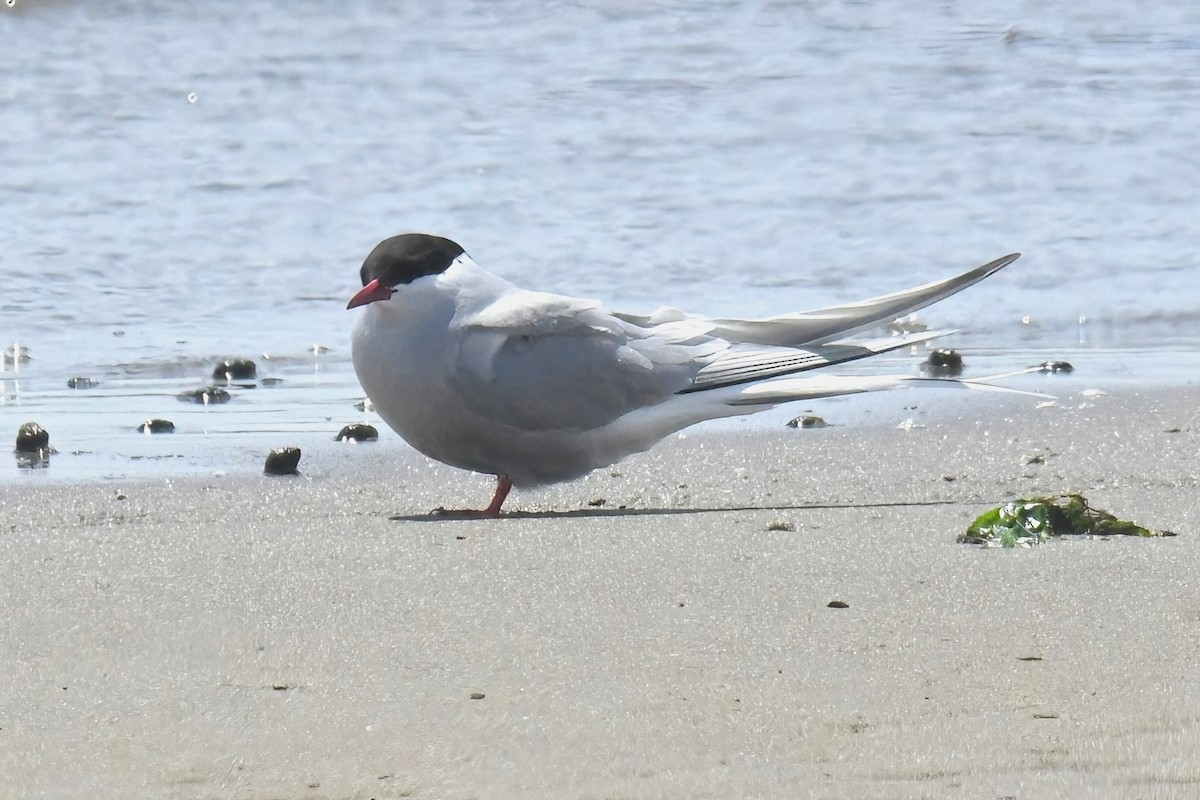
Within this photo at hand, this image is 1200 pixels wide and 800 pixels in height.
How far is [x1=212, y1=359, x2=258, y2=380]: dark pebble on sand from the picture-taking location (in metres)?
6.08

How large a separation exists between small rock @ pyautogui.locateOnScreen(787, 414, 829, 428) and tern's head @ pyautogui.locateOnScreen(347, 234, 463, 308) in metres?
1.36

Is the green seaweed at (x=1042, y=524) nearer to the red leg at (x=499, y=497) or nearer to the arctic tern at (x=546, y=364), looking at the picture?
the arctic tern at (x=546, y=364)

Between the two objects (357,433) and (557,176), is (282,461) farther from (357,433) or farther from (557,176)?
(557,176)

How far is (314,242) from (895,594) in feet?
18.3

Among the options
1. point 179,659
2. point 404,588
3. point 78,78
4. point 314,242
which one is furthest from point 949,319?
point 78,78

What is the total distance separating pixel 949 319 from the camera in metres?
7.18

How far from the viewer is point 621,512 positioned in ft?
13.6

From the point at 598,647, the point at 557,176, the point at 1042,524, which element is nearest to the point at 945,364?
the point at 1042,524

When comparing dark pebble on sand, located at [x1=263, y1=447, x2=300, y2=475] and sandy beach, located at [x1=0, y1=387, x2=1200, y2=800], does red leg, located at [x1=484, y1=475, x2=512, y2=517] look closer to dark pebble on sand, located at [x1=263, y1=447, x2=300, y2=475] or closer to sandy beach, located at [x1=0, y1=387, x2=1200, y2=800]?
sandy beach, located at [x1=0, y1=387, x2=1200, y2=800]

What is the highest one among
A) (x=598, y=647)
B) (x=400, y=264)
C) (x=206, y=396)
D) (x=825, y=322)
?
(x=400, y=264)

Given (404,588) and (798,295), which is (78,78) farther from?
(404,588)

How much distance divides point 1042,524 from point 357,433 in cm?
217

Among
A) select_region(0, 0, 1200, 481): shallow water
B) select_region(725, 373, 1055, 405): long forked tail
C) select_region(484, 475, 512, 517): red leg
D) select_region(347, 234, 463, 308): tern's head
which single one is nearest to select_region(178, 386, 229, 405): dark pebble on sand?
select_region(0, 0, 1200, 481): shallow water

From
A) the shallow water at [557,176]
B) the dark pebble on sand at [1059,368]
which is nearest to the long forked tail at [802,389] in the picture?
the shallow water at [557,176]
